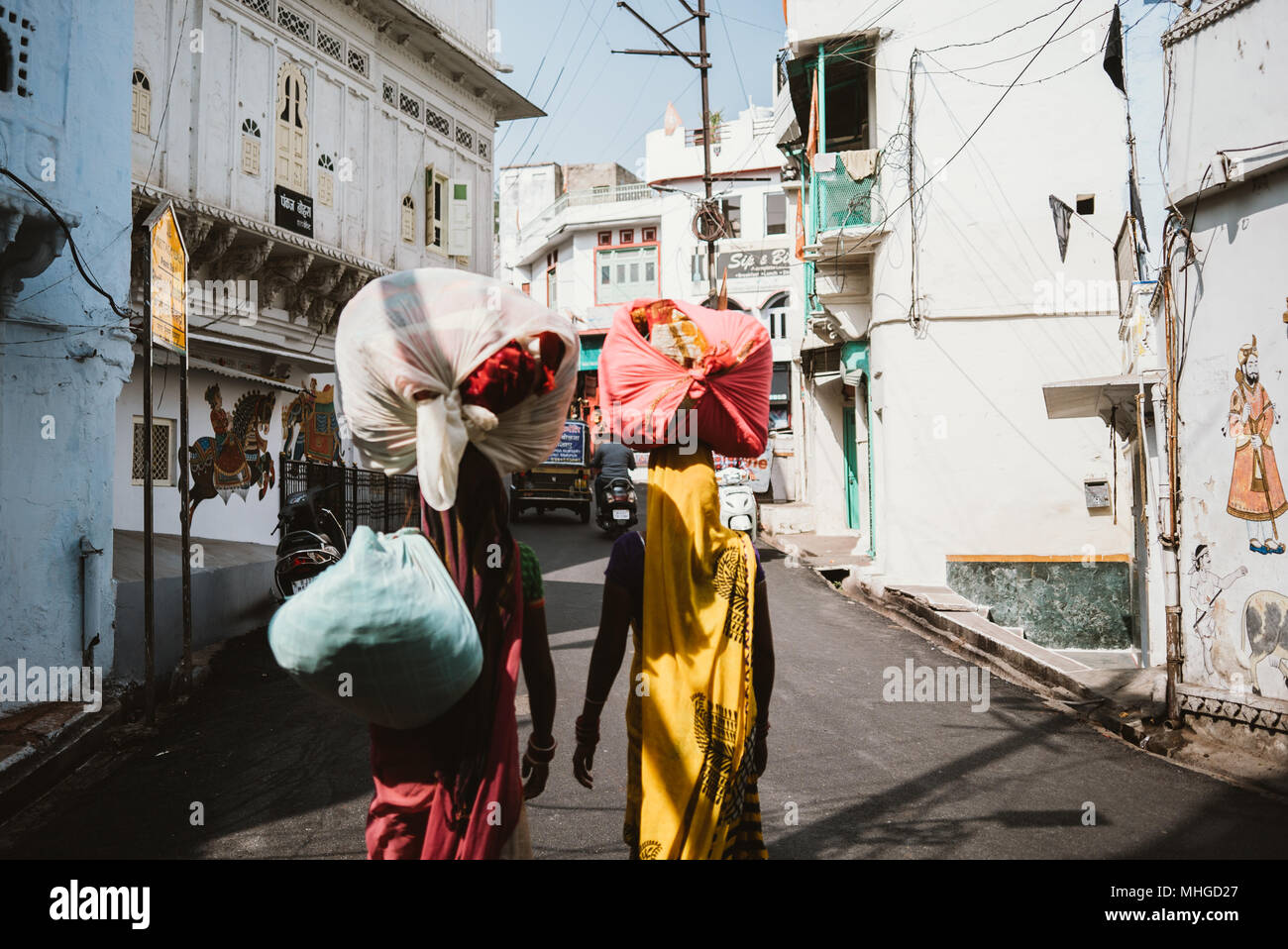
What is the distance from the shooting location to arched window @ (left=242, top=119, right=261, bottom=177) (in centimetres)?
1203

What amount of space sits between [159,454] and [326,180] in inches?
212

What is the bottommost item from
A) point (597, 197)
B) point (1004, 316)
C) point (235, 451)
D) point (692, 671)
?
point (692, 671)

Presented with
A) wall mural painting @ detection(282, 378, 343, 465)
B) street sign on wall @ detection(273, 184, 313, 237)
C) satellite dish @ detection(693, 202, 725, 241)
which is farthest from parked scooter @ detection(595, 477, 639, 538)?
street sign on wall @ detection(273, 184, 313, 237)

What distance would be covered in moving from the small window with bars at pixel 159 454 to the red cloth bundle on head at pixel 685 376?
→ 8999mm

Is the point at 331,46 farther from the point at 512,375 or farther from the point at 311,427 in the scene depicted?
the point at 512,375

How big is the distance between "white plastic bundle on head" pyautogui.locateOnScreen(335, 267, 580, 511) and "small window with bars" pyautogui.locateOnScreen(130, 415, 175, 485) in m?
9.14

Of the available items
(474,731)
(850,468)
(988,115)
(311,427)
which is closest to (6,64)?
(474,731)

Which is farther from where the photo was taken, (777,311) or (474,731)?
(777,311)

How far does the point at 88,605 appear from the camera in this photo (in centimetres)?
662

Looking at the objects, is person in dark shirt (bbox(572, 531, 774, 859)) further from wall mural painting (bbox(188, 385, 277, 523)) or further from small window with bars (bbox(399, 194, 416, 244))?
small window with bars (bbox(399, 194, 416, 244))

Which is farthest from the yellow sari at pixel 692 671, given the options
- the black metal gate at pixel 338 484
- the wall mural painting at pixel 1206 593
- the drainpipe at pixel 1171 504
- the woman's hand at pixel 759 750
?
the black metal gate at pixel 338 484

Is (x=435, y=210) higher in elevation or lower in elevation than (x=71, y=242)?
higher

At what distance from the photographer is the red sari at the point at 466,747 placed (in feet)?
7.14
